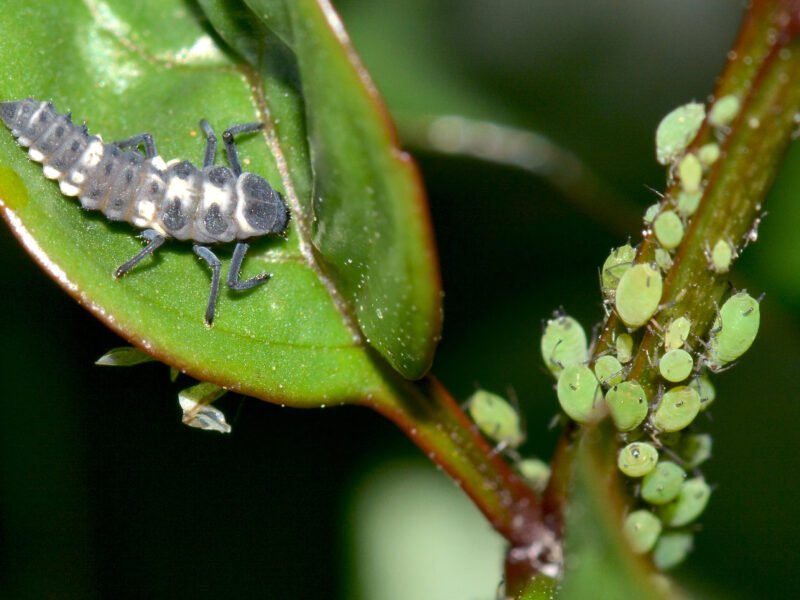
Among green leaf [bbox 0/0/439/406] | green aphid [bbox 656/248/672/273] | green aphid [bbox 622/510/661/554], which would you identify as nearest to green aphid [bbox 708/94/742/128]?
green aphid [bbox 656/248/672/273]

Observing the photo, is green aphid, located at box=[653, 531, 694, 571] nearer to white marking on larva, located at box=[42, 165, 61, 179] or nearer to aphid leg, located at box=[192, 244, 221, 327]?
aphid leg, located at box=[192, 244, 221, 327]

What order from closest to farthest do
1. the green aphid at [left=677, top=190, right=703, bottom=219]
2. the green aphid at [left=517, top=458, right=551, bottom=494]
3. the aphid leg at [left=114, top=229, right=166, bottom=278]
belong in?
the green aphid at [left=677, top=190, right=703, bottom=219] < the aphid leg at [left=114, top=229, right=166, bottom=278] < the green aphid at [left=517, top=458, right=551, bottom=494]

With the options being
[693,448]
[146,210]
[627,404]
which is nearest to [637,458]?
[627,404]

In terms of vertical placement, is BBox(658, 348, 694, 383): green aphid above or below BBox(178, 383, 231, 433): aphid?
above

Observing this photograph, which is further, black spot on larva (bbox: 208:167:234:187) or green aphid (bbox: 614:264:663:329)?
black spot on larva (bbox: 208:167:234:187)

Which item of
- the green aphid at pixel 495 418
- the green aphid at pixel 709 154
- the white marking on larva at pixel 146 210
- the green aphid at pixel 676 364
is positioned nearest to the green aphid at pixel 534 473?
the green aphid at pixel 495 418

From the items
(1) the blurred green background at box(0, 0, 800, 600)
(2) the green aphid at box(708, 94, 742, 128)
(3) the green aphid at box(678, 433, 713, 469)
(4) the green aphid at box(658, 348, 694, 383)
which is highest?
(2) the green aphid at box(708, 94, 742, 128)

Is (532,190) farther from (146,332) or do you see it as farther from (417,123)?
(146,332)

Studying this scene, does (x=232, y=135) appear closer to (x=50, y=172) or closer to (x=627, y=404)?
(x=50, y=172)
